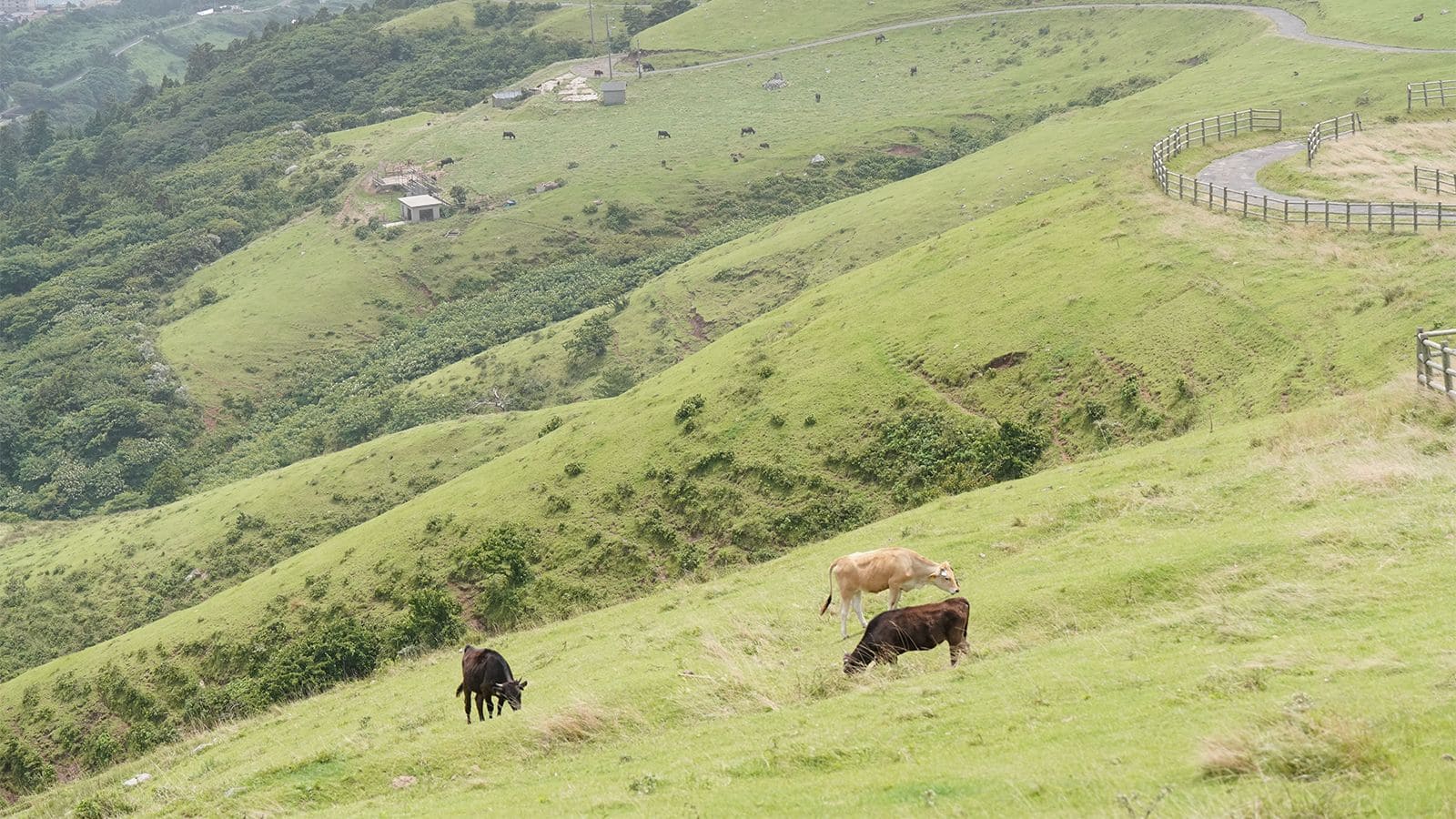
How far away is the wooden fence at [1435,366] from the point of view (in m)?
30.3

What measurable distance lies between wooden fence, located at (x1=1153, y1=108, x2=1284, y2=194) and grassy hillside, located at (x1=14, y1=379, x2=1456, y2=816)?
31.7 m

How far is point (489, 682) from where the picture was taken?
25562 mm

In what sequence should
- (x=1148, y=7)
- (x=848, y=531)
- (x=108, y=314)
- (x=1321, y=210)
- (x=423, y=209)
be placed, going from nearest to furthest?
(x=848, y=531) < (x=1321, y=210) < (x=108, y=314) < (x=423, y=209) < (x=1148, y=7)

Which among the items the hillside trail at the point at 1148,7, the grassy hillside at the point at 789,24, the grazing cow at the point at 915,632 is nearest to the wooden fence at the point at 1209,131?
the hillside trail at the point at 1148,7

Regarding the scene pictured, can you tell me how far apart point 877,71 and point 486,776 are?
158 metres

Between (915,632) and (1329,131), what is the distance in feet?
203

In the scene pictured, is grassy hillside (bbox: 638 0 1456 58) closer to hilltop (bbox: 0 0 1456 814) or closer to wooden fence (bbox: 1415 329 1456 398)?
hilltop (bbox: 0 0 1456 814)

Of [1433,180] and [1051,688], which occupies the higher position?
[1051,688]

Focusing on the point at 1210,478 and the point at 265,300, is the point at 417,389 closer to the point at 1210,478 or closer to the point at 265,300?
the point at 265,300

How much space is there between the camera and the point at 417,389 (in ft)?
348

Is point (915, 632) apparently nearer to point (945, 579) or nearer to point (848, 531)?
point (945, 579)

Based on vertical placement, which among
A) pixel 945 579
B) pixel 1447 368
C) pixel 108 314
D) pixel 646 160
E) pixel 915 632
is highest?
pixel 915 632

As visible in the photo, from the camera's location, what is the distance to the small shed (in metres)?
149

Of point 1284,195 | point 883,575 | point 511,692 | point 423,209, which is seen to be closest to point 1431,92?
point 1284,195
